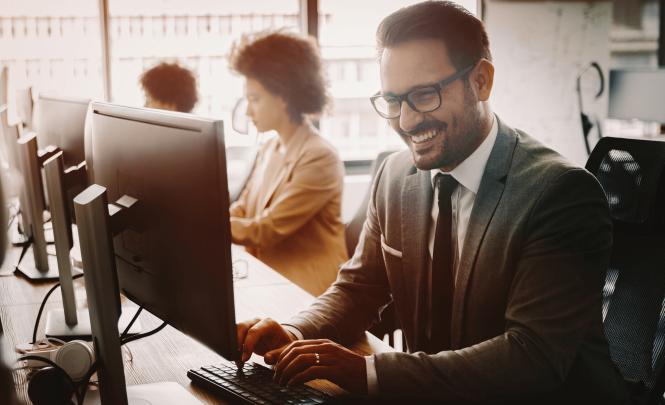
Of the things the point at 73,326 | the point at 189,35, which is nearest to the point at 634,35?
the point at 189,35

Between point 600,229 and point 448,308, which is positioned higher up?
point 600,229

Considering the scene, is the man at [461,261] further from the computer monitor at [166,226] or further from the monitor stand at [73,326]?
the monitor stand at [73,326]

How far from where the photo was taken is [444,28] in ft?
4.86

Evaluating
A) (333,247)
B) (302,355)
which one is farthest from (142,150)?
(333,247)

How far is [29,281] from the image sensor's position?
7.04 feet

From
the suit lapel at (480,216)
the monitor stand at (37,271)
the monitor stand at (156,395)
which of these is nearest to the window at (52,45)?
the monitor stand at (37,271)

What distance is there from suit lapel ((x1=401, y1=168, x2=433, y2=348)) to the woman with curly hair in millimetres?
1006

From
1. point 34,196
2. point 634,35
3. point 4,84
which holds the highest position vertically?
point 634,35

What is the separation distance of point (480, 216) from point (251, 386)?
533 mm

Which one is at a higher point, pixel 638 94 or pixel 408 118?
pixel 408 118

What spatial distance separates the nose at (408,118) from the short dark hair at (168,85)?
82.1 inches

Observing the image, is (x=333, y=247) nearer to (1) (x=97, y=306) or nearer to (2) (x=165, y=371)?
(2) (x=165, y=371)

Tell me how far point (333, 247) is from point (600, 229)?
1491mm

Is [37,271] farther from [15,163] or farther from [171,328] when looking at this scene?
[171,328]
